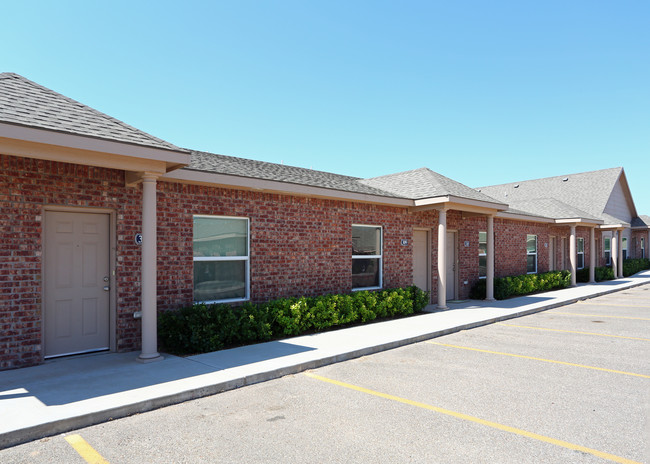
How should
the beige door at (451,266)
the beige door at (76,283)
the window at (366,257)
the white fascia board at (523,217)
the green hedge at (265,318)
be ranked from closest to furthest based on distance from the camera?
the beige door at (76,283), the green hedge at (265,318), the window at (366,257), the beige door at (451,266), the white fascia board at (523,217)

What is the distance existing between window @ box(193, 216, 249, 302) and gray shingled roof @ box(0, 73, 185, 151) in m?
2.28

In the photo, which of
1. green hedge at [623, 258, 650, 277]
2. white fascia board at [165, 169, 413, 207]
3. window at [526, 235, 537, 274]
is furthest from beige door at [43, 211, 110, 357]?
green hedge at [623, 258, 650, 277]

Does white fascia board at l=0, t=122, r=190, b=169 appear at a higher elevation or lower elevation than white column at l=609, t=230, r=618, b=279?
higher

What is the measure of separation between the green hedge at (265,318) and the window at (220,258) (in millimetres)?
509

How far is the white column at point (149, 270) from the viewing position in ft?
22.2

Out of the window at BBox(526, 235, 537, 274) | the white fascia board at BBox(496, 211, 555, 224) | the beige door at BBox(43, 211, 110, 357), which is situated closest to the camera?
the beige door at BBox(43, 211, 110, 357)

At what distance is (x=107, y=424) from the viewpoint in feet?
15.0

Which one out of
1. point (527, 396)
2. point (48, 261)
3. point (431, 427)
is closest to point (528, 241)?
point (527, 396)

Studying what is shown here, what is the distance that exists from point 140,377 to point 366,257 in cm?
702

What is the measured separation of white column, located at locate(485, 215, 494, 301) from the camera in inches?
571

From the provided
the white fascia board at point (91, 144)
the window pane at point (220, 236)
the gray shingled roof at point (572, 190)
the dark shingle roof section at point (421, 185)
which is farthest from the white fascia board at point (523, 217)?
the white fascia board at point (91, 144)

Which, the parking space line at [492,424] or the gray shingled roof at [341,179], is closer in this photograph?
the parking space line at [492,424]

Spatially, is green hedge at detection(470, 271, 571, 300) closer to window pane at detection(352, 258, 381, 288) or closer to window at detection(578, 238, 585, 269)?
window at detection(578, 238, 585, 269)

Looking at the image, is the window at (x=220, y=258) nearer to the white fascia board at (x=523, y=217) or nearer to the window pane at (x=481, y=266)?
the window pane at (x=481, y=266)
